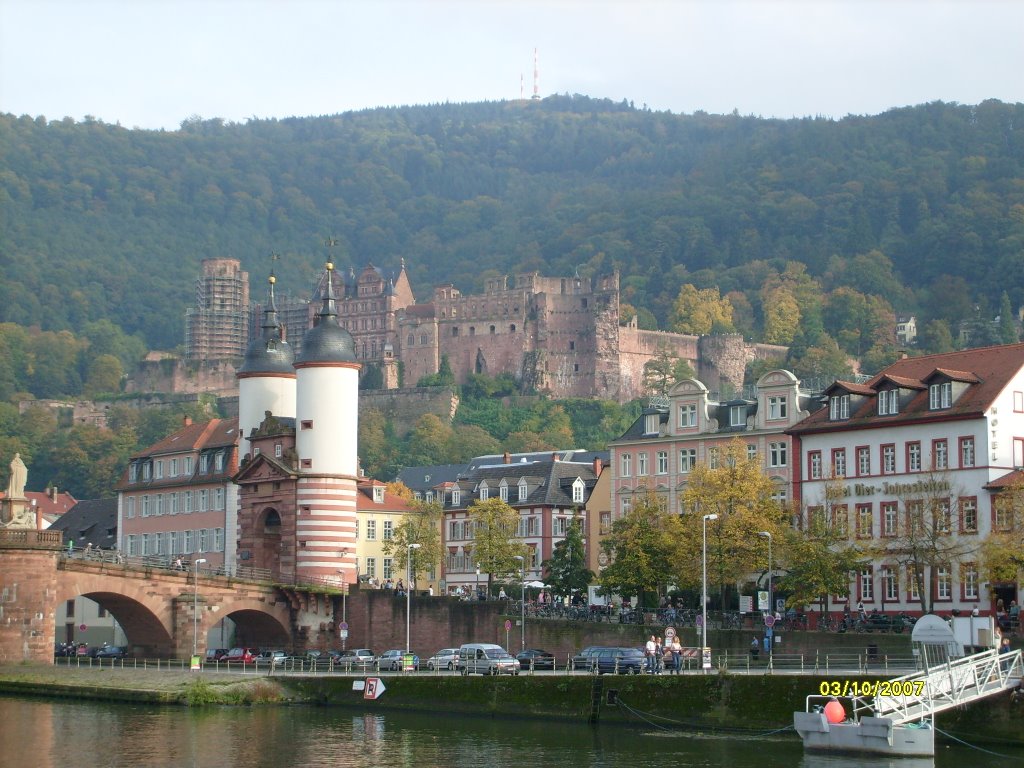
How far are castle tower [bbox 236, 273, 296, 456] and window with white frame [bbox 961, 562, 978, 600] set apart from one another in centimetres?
4019

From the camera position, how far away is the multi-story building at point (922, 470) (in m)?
76.1

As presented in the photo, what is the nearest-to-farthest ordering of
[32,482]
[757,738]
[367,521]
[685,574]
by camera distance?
[757,738]
[685,574]
[367,521]
[32,482]

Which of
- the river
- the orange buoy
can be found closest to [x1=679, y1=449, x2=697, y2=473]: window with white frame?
the river

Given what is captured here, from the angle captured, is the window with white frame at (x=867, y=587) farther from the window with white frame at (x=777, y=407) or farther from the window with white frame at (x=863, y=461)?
the window with white frame at (x=777, y=407)

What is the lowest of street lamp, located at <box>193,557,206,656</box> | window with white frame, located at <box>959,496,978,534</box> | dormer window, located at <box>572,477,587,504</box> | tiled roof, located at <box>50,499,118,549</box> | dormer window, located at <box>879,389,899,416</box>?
street lamp, located at <box>193,557,206,656</box>

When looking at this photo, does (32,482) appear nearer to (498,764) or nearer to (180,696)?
(180,696)

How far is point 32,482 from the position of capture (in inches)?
7407

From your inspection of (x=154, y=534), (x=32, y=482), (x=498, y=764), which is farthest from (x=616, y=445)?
(x=32, y=482)

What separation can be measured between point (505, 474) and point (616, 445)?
60.8 ft

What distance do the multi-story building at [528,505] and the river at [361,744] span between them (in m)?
35.4

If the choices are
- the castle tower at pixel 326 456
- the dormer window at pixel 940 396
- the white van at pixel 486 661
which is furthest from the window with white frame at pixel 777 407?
the castle tower at pixel 326 456

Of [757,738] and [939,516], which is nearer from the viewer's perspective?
[757,738]

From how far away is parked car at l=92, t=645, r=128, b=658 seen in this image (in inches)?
3779

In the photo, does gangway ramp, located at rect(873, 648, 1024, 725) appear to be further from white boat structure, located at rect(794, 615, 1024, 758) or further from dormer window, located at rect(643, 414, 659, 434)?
dormer window, located at rect(643, 414, 659, 434)
